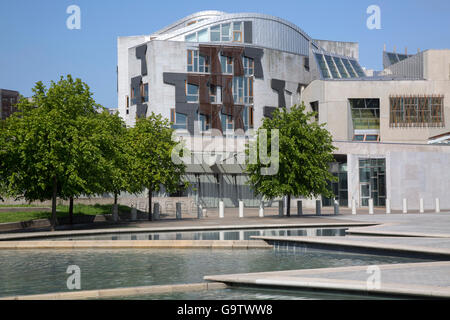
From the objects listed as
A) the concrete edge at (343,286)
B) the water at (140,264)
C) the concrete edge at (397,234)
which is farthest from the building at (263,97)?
the concrete edge at (343,286)

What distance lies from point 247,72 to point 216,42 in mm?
5183

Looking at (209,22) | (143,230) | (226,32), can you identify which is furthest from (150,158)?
(226,32)

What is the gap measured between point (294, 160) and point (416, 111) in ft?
107

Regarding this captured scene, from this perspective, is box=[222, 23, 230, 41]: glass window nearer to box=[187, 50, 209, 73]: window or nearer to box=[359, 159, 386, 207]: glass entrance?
box=[187, 50, 209, 73]: window

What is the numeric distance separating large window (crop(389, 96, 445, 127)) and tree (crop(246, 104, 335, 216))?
28217 millimetres

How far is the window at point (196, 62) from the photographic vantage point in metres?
65.5

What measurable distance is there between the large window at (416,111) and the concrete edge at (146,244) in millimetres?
48828

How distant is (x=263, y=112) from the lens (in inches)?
2672

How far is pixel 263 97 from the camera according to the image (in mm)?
68125

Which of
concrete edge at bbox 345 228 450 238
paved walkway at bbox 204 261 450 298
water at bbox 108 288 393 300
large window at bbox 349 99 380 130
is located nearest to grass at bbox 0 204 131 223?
concrete edge at bbox 345 228 450 238

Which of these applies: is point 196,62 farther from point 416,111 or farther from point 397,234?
point 397,234

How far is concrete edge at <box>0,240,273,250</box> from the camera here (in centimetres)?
1870

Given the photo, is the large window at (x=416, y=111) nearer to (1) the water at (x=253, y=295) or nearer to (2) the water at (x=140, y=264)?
(2) the water at (x=140, y=264)

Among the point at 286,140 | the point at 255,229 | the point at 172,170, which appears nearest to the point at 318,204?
the point at 286,140
